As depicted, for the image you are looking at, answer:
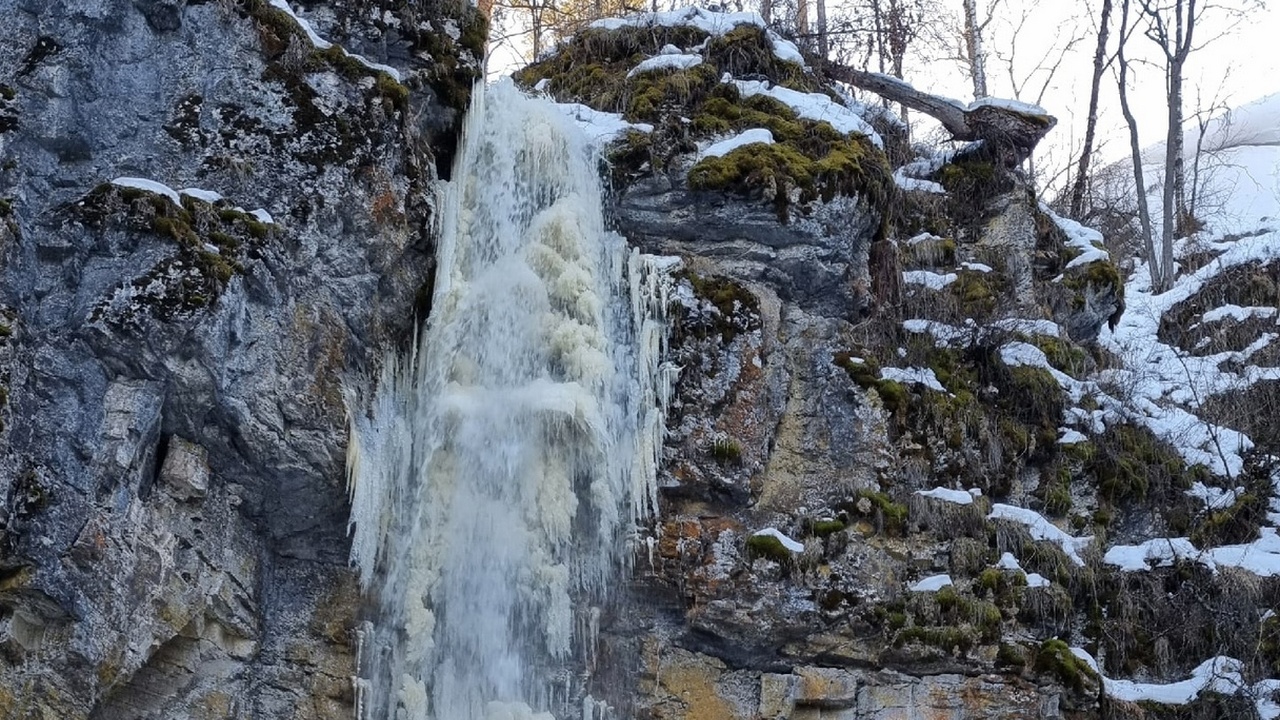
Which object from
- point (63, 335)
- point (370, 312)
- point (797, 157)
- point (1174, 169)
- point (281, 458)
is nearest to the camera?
point (63, 335)

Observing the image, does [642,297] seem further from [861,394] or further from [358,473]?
[358,473]

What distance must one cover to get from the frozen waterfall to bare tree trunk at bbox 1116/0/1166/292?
821 centimetres

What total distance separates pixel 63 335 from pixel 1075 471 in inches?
295

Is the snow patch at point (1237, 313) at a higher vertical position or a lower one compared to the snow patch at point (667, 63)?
lower

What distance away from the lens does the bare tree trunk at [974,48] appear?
16.1m

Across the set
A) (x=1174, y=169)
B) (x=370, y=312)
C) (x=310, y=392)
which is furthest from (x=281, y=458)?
(x=1174, y=169)

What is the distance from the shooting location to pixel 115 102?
8.08m

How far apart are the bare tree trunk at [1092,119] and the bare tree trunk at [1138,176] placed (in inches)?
8.2

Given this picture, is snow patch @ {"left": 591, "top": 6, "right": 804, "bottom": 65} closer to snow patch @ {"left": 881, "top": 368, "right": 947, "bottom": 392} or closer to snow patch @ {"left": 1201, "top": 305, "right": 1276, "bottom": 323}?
snow patch @ {"left": 881, "top": 368, "right": 947, "bottom": 392}

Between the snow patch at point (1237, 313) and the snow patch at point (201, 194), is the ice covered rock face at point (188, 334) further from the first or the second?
the snow patch at point (1237, 313)

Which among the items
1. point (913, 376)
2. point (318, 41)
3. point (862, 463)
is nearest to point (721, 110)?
point (913, 376)

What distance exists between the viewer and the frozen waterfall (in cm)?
808

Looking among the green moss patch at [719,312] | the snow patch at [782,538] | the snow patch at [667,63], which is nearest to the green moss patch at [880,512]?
the snow patch at [782,538]

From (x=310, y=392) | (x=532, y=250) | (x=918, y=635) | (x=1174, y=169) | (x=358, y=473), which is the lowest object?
(x=918, y=635)
